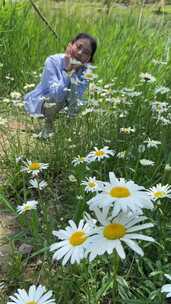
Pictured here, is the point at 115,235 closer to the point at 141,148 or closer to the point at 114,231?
the point at 114,231

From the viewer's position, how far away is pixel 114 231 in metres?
0.96

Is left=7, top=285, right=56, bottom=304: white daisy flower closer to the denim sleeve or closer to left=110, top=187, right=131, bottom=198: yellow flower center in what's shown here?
left=110, top=187, right=131, bottom=198: yellow flower center

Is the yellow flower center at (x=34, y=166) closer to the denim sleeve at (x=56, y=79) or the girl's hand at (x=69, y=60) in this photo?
the denim sleeve at (x=56, y=79)

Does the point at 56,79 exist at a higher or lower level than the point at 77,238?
lower

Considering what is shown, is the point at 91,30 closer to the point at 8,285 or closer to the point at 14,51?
the point at 14,51

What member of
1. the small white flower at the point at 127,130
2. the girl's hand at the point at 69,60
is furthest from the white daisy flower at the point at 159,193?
the girl's hand at the point at 69,60

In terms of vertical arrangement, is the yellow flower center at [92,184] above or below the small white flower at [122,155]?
above

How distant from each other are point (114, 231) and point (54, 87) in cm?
193

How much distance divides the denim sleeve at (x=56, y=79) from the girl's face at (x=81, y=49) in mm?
113

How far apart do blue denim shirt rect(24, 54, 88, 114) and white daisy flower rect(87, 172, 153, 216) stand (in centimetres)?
179

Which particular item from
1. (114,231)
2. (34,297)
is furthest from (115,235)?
(34,297)

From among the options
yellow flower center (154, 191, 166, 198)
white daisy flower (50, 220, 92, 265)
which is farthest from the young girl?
white daisy flower (50, 220, 92, 265)

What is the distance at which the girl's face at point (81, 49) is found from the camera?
3.05 metres

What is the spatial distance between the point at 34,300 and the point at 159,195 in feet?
1.77
